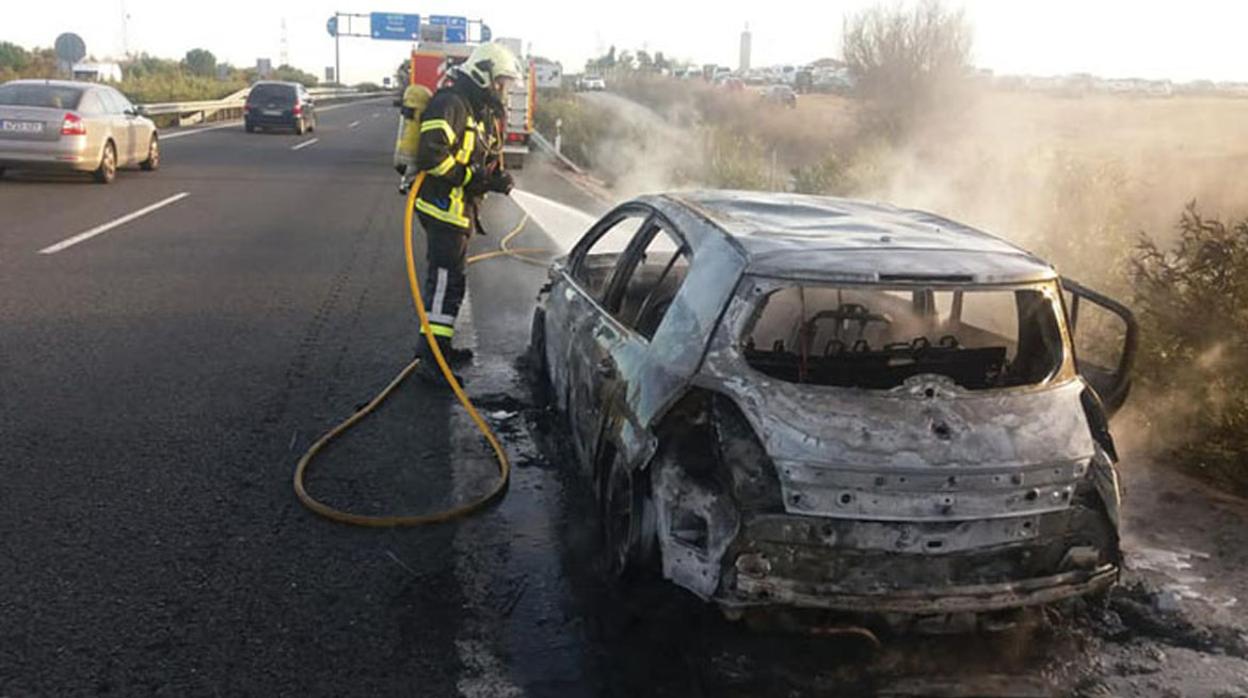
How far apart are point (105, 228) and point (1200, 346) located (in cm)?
1038

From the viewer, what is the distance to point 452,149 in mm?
6172

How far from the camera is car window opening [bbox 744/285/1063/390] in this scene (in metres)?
3.66

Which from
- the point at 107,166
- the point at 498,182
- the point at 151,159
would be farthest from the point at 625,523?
the point at 151,159

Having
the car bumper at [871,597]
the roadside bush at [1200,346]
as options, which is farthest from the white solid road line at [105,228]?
the roadside bush at [1200,346]

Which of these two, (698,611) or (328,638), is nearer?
(328,638)

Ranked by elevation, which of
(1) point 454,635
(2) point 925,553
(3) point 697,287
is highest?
(3) point 697,287

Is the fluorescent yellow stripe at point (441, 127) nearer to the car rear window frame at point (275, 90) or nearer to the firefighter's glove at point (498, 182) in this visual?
the firefighter's glove at point (498, 182)

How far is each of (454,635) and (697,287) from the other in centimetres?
141

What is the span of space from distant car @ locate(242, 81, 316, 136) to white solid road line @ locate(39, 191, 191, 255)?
16.4 m

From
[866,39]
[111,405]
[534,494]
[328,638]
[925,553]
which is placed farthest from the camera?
[866,39]

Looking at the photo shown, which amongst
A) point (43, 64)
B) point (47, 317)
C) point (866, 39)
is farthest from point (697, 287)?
point (43, 64)

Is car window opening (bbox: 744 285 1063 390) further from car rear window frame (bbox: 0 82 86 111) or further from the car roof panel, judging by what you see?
car rear window frame (bbox: 0 82 86 111)

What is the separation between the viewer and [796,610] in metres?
3.30

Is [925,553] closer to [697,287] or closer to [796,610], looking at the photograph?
[796,610]
